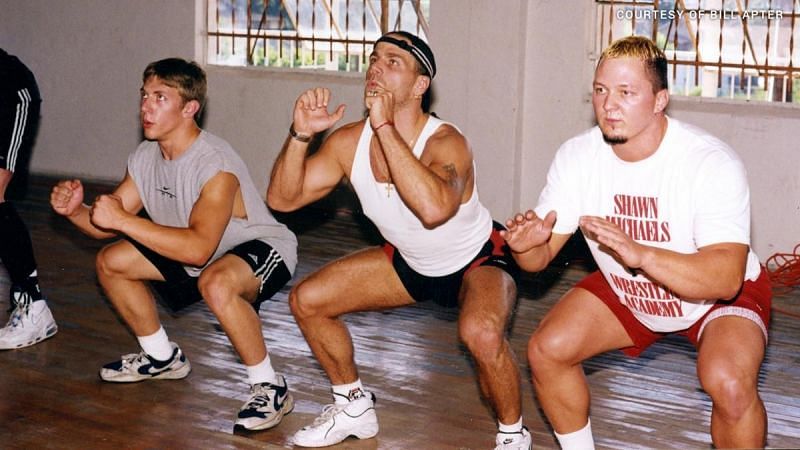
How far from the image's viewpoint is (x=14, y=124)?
4734mm

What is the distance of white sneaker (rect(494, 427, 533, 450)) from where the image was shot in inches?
137

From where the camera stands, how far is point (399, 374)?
4.44m

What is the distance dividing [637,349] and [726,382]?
50cm

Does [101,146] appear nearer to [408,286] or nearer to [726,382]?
[408,286]

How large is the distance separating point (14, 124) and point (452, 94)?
9.87 ft

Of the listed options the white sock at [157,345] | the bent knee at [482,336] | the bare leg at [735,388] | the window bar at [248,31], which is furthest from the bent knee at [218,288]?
the window bar at [248,31]

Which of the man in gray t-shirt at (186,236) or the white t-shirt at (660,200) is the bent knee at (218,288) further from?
the white t-shirt at (660,200)

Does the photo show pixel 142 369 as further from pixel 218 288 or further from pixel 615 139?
pixel 615 139

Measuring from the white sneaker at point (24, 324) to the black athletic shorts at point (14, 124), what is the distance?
538 millimetres

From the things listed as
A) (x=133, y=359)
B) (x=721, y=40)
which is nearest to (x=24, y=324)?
(x=133, y=359)

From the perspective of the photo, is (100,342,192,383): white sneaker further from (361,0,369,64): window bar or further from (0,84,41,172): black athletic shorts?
(361,0,369,64): window bar

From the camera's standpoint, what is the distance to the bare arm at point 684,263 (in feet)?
9.32

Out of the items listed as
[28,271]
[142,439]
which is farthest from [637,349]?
[28,271]

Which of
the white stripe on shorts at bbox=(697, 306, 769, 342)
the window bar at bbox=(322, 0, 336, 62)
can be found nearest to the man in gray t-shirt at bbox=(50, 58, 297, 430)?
the white stripe on shorts at bbox=(697, 306, 769, 342)
